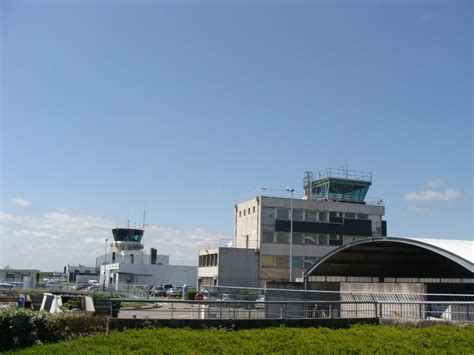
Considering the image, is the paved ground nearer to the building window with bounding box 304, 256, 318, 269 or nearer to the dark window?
the building window with bounding box 304, 256, 318, 269

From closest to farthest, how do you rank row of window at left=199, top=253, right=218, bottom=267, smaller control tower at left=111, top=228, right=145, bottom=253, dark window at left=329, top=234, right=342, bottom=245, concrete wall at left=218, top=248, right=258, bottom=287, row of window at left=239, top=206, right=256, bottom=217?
concrete wall at left=218, top=248, right=258, bottom=287 → row of window at left=199, top=253, right=218, bottom=267 → row of window at left=239, top=206, right=256, bottom=217 → dark window at left=329, top=234, right=342, bottom=245 → smaller control tower at left=111, top=228, right=145, bottom=253

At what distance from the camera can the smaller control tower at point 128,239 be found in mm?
119875

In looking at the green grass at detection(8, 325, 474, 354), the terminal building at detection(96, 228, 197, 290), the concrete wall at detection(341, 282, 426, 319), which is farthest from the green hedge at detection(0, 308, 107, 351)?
the terminal building at detection(96, 228, 197, 290)

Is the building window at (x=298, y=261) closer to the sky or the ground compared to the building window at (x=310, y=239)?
closer to the ground

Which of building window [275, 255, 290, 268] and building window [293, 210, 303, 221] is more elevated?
building window [293, 210, 303, 221]

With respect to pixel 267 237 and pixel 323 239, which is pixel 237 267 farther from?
pixel 323 239

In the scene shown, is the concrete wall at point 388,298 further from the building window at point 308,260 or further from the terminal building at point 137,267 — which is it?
the terminal building at point 137,267

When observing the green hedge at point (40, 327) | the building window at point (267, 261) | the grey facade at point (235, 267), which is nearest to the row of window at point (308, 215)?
the building window at point (267, 261)

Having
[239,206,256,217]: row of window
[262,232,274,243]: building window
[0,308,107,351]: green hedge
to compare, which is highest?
[239,206,256,217]: row of window

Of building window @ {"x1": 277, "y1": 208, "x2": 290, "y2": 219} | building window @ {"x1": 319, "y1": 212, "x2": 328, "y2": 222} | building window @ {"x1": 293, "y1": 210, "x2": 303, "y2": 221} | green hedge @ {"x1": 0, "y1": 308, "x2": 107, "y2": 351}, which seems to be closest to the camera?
green hedge @ {"x1": 0, "y1": 308, "x2": 107, "y2": 351}

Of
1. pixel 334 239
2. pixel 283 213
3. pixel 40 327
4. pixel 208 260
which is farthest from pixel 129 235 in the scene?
pixel 40 327

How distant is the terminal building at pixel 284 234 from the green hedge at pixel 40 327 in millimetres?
55365

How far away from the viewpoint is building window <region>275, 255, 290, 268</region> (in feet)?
244

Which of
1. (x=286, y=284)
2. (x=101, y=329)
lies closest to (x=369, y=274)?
(x=286, y=284)
